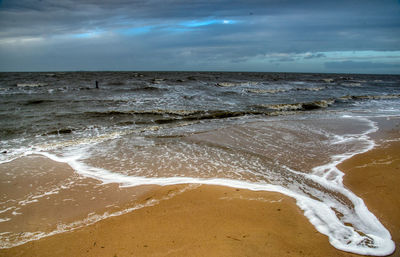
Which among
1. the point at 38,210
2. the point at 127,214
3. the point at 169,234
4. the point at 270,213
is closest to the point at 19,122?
the point at 38,210

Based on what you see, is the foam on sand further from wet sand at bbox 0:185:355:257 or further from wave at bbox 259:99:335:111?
wave at bbox 259:99:335:111

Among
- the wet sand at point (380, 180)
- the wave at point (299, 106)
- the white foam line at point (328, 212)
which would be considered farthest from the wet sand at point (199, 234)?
the wave at point (299, 106)

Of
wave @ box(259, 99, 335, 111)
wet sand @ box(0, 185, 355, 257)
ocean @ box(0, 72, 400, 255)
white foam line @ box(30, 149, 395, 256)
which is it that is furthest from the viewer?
wave @ box(259, 99, 335, 111)

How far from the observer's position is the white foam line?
10.5ft

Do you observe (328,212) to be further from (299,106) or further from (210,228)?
(299,106)

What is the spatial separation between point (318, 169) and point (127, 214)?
15.1 ft

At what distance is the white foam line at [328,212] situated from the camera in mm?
3196

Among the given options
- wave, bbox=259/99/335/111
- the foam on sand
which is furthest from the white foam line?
wave, bbox=259/99/335/111

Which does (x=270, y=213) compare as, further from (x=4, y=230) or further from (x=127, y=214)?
(x=4, y=230)

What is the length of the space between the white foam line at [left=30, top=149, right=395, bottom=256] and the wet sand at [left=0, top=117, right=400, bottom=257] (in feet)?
0.45

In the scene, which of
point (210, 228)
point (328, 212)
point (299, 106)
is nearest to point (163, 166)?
point (210, 228)

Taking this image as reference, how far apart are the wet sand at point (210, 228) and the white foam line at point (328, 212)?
0.45 feet

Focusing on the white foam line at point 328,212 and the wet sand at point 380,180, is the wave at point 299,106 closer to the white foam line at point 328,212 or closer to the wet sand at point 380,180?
the wet sand at point 380,180

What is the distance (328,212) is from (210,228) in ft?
6.66
